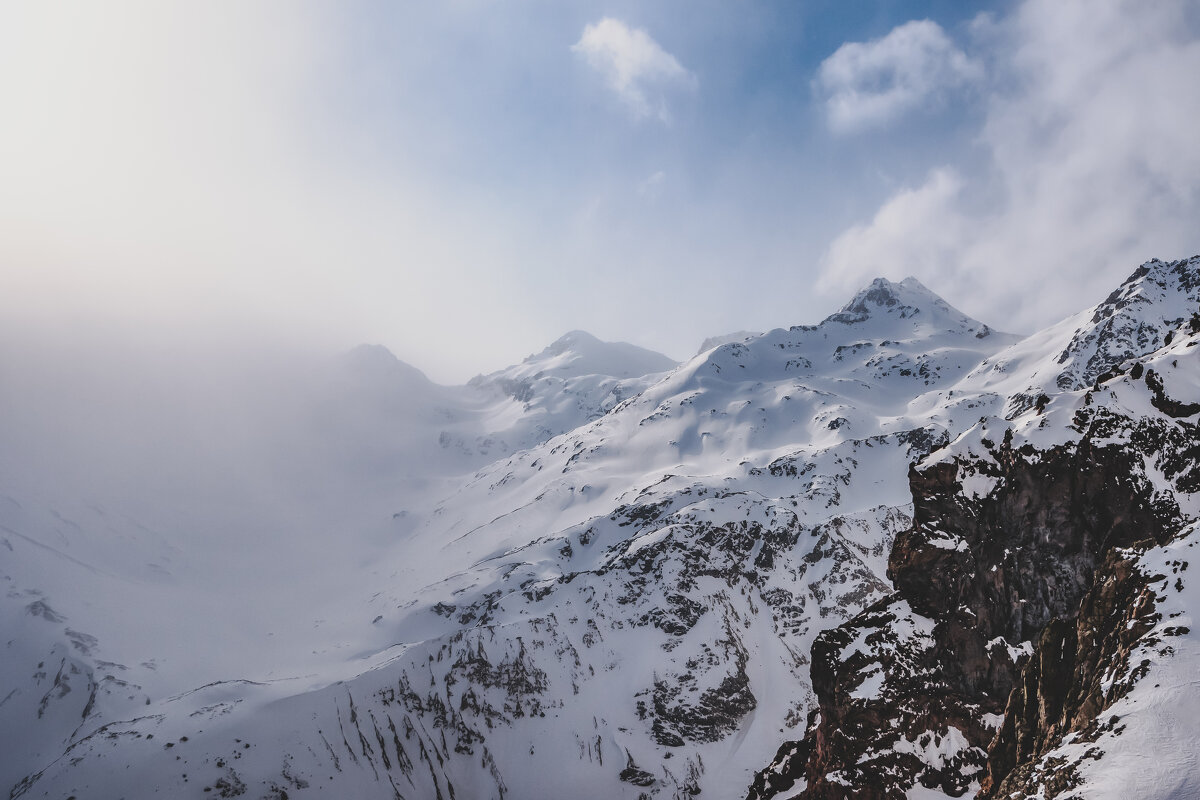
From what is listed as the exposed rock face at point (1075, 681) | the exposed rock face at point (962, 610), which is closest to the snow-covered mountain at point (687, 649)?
the exposed rock face at point (962, 610)

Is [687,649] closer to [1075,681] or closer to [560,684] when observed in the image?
[560,684]

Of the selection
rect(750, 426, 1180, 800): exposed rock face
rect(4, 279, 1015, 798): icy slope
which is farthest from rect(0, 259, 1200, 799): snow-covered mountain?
rect(4, 279, 1015, 798): icy slope

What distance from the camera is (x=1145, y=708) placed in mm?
18312

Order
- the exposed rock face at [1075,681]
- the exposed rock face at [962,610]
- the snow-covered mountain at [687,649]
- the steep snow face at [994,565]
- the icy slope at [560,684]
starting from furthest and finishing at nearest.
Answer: the icy slope at [560,684] < the snow-covered mountain at [687,649] < the exposed rock face at [962,610] < the steep snow face at [994,565] < the exposed rock face at [1075,681]

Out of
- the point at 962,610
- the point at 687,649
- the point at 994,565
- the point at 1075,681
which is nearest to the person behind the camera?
the point at 1075,681

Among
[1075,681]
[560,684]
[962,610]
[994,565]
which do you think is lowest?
[560,684]

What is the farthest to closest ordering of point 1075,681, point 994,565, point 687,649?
point 687,649 → point 994,565 → point 1075,681

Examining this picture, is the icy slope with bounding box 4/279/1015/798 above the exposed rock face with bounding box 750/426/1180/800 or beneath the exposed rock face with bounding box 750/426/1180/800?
beneath

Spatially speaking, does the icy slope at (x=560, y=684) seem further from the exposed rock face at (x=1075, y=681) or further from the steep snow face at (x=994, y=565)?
the exposed rock face at (x=1075, y=681)

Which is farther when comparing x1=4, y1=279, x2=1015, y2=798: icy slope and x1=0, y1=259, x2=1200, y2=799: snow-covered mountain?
x1=4, y1=279, x2=1015, y2=798: icy slope

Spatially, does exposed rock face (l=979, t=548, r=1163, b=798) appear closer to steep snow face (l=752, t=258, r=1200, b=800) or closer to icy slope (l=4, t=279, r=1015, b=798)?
steep snow face (l=752, t=258, r=1200, b=800)

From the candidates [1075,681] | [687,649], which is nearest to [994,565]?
[1075,681]

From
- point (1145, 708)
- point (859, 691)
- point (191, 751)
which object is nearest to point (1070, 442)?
point (859, 691)

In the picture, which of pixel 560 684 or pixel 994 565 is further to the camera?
pixel 560 684
